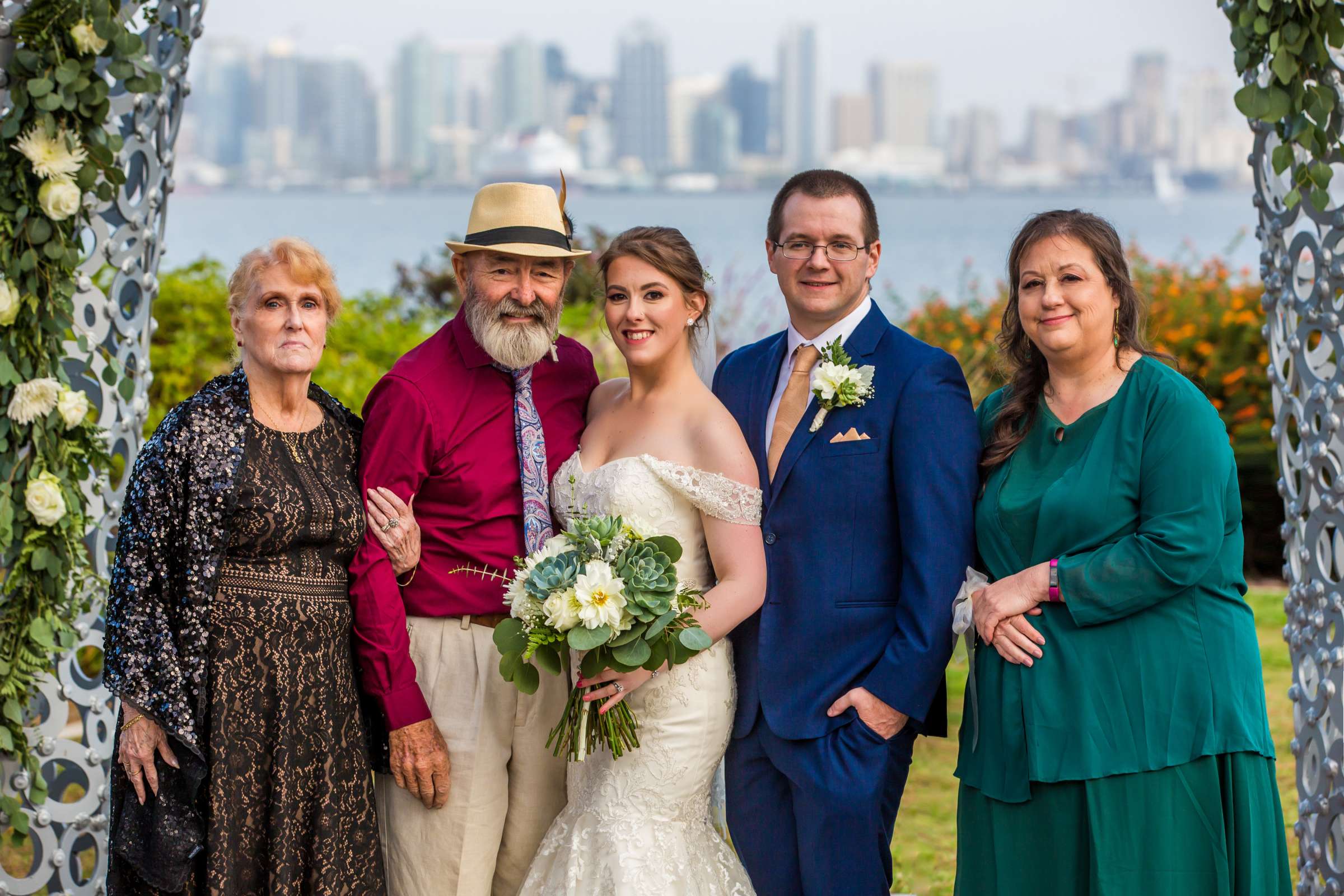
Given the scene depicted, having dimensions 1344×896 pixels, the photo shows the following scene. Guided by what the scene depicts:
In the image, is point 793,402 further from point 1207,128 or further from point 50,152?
point 1207,128

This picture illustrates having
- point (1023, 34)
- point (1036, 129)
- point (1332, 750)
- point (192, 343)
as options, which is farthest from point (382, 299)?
point (1036, 129)

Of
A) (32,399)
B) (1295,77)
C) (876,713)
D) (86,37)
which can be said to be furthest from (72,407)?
(1295,77)

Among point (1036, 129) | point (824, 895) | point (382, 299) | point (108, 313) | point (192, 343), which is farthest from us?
point (1036, 129)

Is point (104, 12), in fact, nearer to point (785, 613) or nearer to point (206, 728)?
point (206, 728)

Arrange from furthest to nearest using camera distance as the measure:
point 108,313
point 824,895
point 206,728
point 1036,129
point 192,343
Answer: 1. point 1036,129
2. point 192,343
3. point 108,313
4. point 824,895
5. point 206,728

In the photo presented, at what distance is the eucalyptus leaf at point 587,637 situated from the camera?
11.0 ft

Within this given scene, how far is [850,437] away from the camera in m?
3.69

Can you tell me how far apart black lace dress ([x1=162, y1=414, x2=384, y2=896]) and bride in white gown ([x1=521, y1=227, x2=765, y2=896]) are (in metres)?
0.63

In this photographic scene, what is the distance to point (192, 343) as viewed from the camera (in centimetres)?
746

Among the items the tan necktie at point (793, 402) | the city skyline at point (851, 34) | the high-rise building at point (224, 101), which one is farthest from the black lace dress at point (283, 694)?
the high-rise building at point (224, 101)

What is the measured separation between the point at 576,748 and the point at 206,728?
99cm

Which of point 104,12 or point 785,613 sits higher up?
point 104,12

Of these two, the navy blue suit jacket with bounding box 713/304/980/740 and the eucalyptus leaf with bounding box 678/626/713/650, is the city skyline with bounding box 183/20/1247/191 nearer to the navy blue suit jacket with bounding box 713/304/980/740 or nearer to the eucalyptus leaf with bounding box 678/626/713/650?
the navy blue suit jacket with bounding box 713/304/980/740

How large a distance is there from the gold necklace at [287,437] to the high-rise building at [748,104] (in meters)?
85.5
